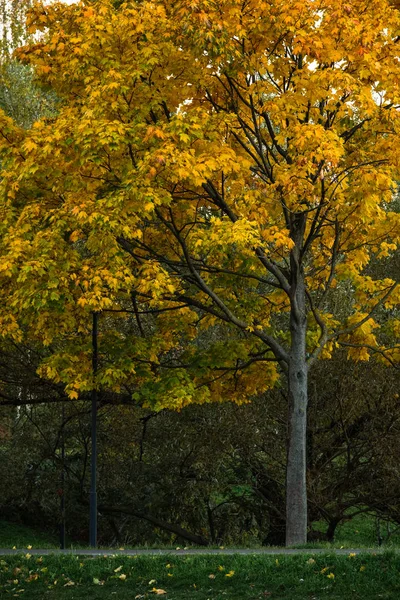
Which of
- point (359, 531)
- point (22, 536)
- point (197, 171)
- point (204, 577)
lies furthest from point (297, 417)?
point (359, 531)

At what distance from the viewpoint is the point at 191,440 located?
19.4 metres

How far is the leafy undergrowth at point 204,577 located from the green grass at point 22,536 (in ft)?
35.7

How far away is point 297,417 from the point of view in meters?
14.7

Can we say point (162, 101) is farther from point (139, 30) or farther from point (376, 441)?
point (376, 441)

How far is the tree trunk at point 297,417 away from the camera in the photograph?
14484 millimetres

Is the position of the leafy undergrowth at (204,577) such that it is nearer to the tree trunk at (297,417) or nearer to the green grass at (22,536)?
the tree trunk at (297,417)

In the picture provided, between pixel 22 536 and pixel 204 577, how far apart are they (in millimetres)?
14218

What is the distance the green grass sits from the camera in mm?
22948

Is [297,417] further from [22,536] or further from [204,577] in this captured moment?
[22,536]

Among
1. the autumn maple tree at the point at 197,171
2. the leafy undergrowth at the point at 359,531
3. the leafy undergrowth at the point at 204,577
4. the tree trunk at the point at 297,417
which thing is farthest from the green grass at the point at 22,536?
the leafy undergrowth at the point at 204,577

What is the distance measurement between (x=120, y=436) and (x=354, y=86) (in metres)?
11.0

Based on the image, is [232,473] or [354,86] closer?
[354,86]

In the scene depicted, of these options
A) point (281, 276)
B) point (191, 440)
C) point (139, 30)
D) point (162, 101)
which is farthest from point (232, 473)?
point (139, 30)

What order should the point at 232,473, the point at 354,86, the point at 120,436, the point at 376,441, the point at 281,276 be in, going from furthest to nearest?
the point at 120,436 → the point at 232,473 → the point at 376,441 → the point at 281,276 → the point at 354,86
